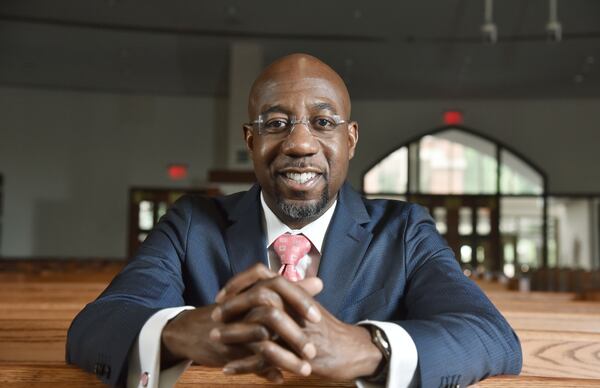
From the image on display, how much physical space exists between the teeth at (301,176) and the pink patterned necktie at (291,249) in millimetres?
159

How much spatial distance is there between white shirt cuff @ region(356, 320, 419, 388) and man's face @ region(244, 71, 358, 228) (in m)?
0.56

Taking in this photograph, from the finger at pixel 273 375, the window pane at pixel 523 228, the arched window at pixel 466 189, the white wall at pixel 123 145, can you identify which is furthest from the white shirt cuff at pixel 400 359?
the window pane at pixel 523 228

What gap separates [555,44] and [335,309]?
1016 cm

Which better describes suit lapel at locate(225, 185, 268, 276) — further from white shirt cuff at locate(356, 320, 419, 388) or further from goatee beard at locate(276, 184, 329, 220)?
white shirt cuff at locate(356, 320, 419, 388)

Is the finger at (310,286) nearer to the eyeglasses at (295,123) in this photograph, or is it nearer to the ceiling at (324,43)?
the eyeglasses at (295,123)

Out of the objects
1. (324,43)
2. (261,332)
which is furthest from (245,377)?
(324,43)

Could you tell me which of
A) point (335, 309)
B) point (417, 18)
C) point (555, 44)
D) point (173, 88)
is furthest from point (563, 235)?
point (335, 309)

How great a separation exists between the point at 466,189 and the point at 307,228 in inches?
510

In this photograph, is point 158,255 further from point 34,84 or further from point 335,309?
point 34,84

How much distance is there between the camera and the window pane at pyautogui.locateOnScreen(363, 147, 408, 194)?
1416 centimetres

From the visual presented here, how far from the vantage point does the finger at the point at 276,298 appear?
1080mm

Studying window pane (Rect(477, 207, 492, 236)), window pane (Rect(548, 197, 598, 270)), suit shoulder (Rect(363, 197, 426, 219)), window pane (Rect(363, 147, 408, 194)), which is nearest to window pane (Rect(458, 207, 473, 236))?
window pane (Rect(477, 207, 492, 236))

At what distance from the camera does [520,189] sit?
14.1 m

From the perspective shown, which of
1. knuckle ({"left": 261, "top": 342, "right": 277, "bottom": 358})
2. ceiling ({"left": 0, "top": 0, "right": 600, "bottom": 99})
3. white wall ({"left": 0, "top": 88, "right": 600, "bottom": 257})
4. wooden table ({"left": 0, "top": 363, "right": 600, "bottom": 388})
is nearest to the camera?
knuckle ({"left": 261, "top": 342, "right": 277, "bottom": 358})
